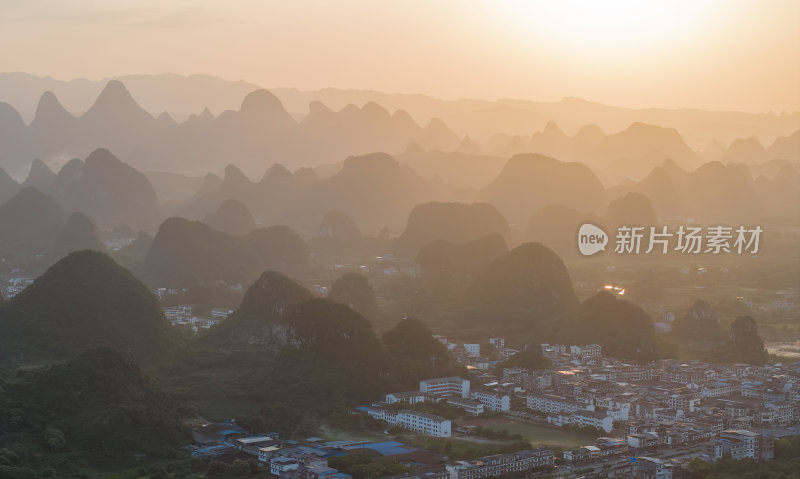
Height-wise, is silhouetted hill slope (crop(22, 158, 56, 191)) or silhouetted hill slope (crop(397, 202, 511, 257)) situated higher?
silhouetted hill slope (crop(22, 158, 56, 191))

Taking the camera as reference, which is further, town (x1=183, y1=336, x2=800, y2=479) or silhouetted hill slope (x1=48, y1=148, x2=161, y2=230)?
silhouetted hill slope (x1=48, y1=148, x2=161, y2=230)

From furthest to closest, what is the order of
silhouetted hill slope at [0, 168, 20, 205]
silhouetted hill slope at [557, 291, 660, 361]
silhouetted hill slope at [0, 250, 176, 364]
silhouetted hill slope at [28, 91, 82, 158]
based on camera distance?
silhouetted hill slope at [28, 91, 82, 158]
silhouetted hill slope at [0, 168, 20, 205]
silhouetted hill slope at [557, 291, 660, 361]
silhouetted hill slope at [0, 250, 176, 364]

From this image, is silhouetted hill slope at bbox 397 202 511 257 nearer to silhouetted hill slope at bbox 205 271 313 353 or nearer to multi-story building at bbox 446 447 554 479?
silhouetted hill slope at bbox 205 271 313 353

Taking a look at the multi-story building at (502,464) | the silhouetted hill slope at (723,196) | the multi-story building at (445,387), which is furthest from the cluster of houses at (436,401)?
the silhouetted hill slope at (723,196)

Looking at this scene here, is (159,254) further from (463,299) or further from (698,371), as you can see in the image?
(698,371)

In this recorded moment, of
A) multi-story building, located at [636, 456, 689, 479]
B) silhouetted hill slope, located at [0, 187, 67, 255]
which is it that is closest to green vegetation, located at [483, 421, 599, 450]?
multi-story building, located at [636, 456, 689, 479]

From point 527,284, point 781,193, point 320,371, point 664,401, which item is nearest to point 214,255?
point 527,284

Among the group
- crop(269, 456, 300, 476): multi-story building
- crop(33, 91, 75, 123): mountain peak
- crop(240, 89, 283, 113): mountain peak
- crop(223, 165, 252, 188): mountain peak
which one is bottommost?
crop(269, 456, 300, 476): multi-story building

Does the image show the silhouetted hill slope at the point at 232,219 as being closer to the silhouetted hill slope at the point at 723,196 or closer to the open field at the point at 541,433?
the silhouetted hill slope at the point at 723,196

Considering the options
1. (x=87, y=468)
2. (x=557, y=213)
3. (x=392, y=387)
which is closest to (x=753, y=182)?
(x=557, y=213)
